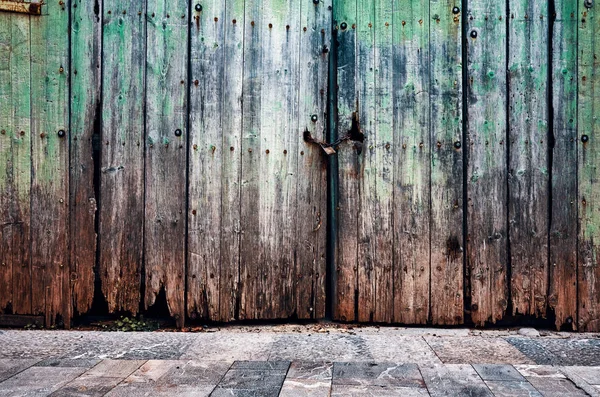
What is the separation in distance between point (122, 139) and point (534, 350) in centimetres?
273

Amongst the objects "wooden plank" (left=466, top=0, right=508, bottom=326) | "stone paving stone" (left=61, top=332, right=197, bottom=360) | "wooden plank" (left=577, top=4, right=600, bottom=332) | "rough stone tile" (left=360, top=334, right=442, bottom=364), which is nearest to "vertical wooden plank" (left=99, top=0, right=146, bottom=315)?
"stone paving stone" (left=61, top=332, right=197, bottom=360)

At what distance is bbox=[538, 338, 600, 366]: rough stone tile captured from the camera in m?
2.60

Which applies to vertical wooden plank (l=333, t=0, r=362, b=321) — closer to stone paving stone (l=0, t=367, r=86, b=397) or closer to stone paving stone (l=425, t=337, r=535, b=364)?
stone paving stone (l=425, t=337, r=535, b=364)

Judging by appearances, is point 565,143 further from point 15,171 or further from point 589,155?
point 15,171

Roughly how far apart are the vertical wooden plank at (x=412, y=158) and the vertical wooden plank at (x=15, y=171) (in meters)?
2.34

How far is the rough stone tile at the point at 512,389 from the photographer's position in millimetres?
2156

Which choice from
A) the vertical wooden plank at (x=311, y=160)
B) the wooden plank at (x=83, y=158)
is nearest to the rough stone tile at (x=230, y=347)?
the vertical wooden plank at (x=311, y=160)

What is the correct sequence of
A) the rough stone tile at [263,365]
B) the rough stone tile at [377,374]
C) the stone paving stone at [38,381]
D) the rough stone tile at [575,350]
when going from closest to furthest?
1. the stone paving stone at [38,381]
2. the rough stone tile at [377,374]
3. the rough stone tile at [263,365]
4. the rough stone tile at [575,350]

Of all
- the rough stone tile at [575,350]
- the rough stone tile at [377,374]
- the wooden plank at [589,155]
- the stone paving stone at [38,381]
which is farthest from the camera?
the wooden plank at [589,155]

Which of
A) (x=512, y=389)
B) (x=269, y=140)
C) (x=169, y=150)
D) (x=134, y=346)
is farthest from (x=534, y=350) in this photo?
(x=169, y=150)

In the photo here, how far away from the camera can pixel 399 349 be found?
2809 mm

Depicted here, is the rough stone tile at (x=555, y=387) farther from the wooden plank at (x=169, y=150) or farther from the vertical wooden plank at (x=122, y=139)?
the vertical wooden plank at (x=122, y=139)

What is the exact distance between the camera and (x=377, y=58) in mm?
3236

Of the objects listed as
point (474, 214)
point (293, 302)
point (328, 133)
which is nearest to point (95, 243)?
point (293, 302)
